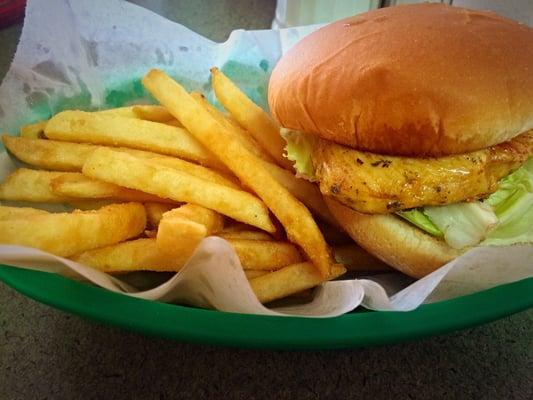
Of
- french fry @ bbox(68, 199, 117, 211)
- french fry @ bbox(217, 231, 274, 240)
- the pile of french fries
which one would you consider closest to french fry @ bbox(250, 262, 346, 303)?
the pile of french fries

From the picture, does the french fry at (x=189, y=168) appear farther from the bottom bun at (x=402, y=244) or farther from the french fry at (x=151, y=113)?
the bottom bun at (x=402, y=244)

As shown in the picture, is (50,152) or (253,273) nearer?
(253,273)

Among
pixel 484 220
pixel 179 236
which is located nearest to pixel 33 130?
pixel 179 236

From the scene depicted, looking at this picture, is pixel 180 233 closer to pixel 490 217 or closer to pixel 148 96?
pixel 490 217

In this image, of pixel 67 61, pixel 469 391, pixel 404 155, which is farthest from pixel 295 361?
pixel 67 61

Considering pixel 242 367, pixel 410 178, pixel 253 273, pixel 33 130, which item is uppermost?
pixel 410 178

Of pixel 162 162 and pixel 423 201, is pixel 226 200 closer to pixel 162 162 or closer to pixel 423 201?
pixel 162 162
